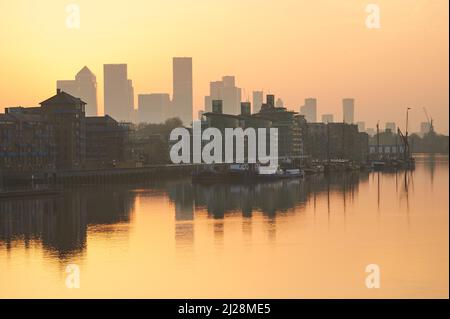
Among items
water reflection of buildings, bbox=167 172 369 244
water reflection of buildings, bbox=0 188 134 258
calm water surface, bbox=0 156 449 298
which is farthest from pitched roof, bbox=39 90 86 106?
calm water surface, bbox=0 156 449 298

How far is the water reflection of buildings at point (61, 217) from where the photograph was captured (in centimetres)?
5372

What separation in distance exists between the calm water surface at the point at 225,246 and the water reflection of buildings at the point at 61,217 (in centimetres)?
9

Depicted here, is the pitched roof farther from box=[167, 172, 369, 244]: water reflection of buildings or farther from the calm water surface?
the calm water surface

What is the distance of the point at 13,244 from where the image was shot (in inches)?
2063

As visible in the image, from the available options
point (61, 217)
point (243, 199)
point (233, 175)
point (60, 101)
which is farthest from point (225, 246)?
point (60, 101)

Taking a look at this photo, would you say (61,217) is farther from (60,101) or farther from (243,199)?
(60,101)

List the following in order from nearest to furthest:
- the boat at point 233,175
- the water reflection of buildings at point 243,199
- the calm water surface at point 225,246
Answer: the calm water surface at point 225,246
the water reflection of buildings at point 243,199
the boat at point 233,175

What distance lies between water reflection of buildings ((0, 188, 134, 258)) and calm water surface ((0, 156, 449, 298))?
9cm

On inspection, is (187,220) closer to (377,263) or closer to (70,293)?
(377,263)

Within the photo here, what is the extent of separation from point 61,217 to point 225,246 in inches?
801

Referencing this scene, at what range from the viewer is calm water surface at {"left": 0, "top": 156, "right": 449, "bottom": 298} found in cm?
3959

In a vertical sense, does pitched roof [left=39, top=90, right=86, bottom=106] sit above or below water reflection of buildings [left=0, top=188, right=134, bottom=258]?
above

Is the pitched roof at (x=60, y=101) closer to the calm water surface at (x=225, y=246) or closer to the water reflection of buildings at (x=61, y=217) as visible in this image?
the water reflection of buildings at (x=61, y=217)

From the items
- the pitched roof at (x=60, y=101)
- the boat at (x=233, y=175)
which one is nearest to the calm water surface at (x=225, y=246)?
the boat at (x=233, y=175)
